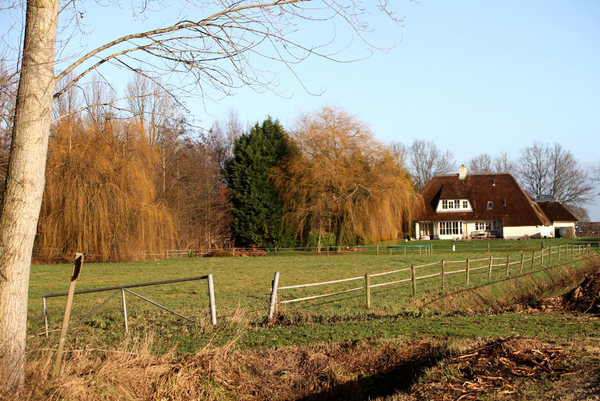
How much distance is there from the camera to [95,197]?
2966 cm

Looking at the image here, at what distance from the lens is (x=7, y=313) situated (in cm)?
471

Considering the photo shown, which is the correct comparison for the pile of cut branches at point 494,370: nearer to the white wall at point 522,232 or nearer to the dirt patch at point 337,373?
the dirt patch at point 337,373

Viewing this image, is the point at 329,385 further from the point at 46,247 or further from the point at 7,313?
the point at 46,247

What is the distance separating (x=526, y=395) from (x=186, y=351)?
14.5 feet

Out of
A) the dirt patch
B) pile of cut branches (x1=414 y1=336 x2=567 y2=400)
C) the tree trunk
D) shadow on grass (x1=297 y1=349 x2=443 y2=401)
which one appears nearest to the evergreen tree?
the dirt patch

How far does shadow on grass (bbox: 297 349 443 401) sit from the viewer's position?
6.08 meters

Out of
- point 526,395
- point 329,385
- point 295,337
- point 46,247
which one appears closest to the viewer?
point 526,395

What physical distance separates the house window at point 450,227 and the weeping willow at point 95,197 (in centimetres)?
3873

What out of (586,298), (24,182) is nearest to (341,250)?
(586,298)

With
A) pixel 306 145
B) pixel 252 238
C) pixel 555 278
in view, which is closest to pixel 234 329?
pixel 555 278

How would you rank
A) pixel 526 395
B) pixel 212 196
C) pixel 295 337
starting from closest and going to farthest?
pixel 526 395, pixel 295 337, pixel 212 196

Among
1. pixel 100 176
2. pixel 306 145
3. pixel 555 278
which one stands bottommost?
pixel 555 278

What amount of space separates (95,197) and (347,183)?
1799 centimetres

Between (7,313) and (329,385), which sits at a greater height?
(7,313)
